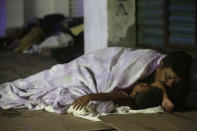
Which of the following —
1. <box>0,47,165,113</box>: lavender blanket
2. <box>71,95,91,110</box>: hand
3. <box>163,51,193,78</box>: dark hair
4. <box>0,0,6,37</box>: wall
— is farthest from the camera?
<box>0,0,6,37</box>: wall

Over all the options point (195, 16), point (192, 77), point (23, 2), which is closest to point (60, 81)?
point (192, 77)

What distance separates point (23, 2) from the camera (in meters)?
10.6

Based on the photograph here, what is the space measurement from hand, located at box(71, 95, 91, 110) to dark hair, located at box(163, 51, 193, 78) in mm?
730

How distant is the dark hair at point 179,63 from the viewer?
335 centimetres

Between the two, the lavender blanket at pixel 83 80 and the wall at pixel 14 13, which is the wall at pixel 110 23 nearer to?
the lavender blanket at pixel 83 80

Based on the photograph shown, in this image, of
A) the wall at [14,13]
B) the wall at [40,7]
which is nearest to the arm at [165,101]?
the wall at [40,7]

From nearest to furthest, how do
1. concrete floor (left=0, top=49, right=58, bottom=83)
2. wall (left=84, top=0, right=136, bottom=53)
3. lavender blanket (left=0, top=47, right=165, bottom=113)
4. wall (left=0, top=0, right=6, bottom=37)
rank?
lavender blanket (left=0, top=47, right=165, bottom=113) < wall (left=84, top=0, right=136, bottom=53) < concrete floor (left=0, top=49, right=58, bottom=83) < wall (left=0, top=0, right=6, bottom=37)

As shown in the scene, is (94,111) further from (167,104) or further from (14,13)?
(14,13)

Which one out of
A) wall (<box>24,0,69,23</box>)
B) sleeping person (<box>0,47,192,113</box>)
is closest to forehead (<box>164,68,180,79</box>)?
sleeping person (<box>0,47,192,113</box>)

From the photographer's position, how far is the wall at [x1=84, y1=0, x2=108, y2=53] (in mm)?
5172

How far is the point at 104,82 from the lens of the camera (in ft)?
12.1

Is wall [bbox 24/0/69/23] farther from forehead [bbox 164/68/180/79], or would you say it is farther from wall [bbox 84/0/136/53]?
forehead [bbox 164/68/180/79]

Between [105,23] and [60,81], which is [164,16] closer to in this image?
[105,23]

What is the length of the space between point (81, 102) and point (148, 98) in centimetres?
56
